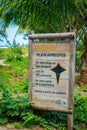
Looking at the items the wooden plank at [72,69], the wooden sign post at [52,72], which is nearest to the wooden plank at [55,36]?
the wooden sign post at [52,72]

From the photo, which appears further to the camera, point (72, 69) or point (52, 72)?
point (52, 72)

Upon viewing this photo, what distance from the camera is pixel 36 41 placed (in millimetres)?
6320

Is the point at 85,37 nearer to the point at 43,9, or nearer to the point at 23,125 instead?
the point at 43,9

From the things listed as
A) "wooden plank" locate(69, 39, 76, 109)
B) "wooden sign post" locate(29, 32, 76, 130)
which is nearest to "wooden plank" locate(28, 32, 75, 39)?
"wooden sign post" locate(29, 32, 76, 130)

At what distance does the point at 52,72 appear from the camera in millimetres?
6117

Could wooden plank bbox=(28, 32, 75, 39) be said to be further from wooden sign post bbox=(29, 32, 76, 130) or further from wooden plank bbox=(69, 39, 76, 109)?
wooden plank bbox=(69, 39, 76, 109)

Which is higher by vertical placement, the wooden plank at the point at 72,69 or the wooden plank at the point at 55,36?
the wooden plank at the point at 55,36

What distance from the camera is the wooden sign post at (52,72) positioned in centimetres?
596

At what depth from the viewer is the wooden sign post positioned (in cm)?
596

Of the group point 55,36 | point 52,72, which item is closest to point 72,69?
point 52,72

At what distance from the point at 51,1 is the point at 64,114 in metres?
3.94

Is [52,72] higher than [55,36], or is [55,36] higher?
[55,36]

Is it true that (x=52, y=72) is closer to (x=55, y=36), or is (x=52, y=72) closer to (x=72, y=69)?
(x=72, y=69)

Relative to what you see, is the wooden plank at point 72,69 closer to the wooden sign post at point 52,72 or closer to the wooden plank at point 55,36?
the wooden sign post at point 52,72
